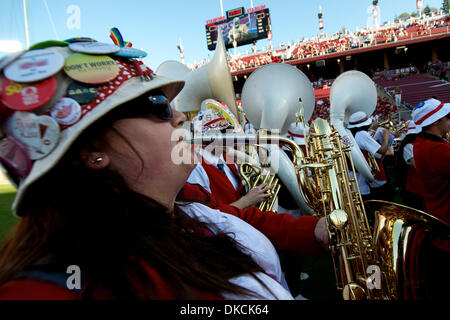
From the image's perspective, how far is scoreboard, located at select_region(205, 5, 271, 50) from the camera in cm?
3462

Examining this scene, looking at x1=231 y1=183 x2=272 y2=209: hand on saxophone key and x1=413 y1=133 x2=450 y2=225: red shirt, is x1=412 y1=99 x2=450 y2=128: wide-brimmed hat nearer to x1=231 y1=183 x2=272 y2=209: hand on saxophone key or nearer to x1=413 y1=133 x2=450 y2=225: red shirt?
x1=413 y1=133 x2=450 y2=225: red shirt

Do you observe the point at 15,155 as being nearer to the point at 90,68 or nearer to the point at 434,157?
the point at 90,68

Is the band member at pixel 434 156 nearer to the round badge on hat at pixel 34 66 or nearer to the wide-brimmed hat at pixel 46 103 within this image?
the wide-brimmed hat at pixel 46 103

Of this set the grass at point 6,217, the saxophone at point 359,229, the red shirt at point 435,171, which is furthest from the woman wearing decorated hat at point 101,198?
the grass at point 6,217

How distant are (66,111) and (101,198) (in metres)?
0.26

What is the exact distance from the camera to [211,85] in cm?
325

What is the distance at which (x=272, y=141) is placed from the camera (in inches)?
66.5

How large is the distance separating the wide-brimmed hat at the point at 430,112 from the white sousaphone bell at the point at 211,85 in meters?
2.04

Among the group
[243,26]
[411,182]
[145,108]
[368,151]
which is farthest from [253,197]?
[243,26]

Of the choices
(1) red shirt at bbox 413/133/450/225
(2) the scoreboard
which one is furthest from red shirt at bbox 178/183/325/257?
(2) the scoreboard

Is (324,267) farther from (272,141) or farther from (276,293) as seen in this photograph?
(276,293)

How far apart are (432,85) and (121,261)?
26.5 metres

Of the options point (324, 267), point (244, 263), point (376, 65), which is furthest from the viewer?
point (376, 65)
